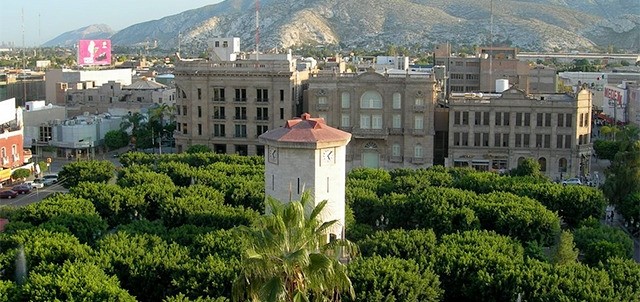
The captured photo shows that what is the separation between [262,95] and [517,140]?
3132 centimetres

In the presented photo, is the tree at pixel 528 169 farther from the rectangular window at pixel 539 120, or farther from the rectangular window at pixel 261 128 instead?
the rectangular window at pixel 261 128

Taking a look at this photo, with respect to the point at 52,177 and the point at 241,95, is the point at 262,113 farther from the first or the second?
the point at 52,177

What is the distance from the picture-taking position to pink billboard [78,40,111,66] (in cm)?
18150

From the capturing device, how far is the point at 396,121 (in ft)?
310

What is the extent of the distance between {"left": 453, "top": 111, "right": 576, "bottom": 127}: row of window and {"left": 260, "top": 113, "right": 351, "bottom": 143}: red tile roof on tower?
174ft

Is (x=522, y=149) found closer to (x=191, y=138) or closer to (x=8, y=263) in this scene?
(x=191, y=138)

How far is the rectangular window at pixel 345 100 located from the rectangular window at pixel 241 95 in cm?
1284

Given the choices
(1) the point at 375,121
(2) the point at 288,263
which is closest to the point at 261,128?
(1) the point at 375,121

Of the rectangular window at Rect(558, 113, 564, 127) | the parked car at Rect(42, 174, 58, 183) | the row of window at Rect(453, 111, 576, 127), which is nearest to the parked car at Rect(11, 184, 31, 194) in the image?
the parked car at Rect(42, 174, 58, 183)

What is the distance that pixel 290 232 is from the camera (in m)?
28.5

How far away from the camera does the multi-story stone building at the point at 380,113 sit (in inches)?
3686

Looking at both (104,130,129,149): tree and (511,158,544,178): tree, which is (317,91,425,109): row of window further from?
(104,130,129,149): tree

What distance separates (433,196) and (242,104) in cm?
4790

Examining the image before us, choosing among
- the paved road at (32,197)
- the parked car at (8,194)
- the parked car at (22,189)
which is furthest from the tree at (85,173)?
the parked car at (22,189)
